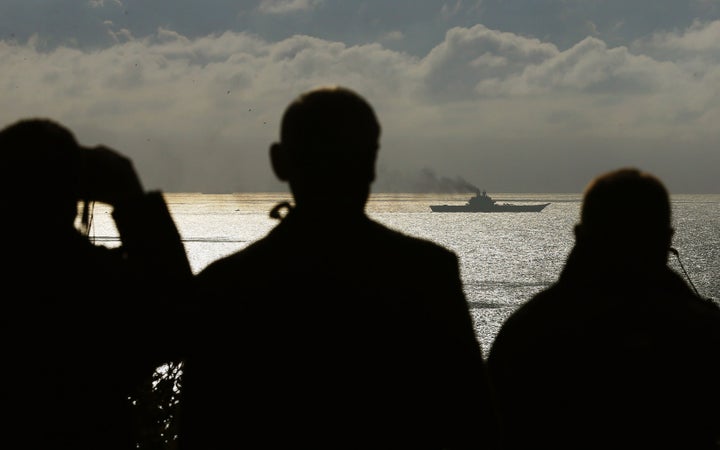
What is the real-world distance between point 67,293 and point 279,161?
0.69 metres

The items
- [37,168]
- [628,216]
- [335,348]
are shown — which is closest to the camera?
[37,168]

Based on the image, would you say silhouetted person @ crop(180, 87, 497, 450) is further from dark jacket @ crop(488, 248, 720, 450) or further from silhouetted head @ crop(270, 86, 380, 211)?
dark jacket @ crop(488, 248, 720, 450)

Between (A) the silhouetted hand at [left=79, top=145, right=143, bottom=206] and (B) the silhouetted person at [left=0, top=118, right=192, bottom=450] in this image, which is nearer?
(B) the silhouetted person at [left=0, top=118, right=192, bottom=450]

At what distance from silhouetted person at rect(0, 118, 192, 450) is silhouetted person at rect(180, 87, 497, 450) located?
171mm

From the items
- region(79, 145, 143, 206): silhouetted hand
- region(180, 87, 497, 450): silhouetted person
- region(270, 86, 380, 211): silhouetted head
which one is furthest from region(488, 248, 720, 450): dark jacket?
region(79, 145, 143, 206): silhouetted hand

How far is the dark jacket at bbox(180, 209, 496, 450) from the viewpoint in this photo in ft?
7.08

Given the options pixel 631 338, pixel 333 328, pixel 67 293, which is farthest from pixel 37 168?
pixel 631 338

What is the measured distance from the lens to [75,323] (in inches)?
82.4

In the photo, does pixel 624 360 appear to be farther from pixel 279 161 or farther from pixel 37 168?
pixel 37 168

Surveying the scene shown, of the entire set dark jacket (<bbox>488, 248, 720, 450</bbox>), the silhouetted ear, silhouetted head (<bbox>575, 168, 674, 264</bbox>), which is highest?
the silhouetted ear

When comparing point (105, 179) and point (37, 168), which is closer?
point (37, 168)

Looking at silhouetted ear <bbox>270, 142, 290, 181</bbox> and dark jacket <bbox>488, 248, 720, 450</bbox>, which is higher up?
silhouetted ear <bbox>270, 142, 290, 181</bbox>

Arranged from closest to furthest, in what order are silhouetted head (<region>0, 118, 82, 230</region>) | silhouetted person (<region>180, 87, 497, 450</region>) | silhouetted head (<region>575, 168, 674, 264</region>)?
silhouetted head (<region>0, 118, 82, 230</region>)
silhouetted person (<region>180, 87, 497, 450</region>)
silhouetted head (<region>575, 168, 674, 264</region>)

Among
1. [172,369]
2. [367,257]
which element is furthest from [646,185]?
[172,369]
